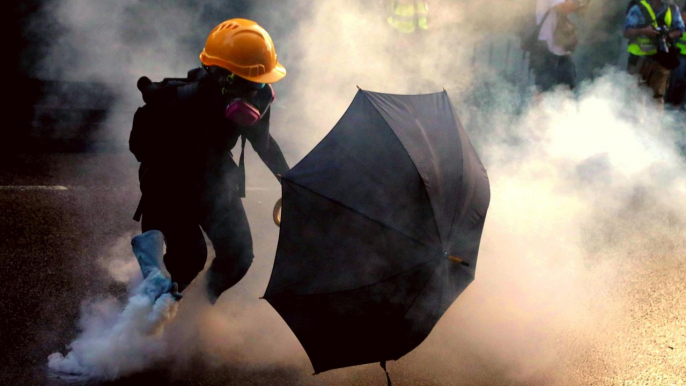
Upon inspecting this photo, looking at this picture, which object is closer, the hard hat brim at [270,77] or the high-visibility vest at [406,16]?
the hard hat brim at [270,77]

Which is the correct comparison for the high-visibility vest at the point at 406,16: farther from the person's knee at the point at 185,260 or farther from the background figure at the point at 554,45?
the person's knee at the point at 185,260

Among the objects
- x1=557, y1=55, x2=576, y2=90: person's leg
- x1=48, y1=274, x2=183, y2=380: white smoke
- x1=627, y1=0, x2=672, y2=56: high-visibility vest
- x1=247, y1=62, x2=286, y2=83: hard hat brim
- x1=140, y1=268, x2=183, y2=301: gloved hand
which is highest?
x1=627, y1=0, x2=672, y2=56: high-visibility vest

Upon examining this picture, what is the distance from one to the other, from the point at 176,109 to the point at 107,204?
263 cm

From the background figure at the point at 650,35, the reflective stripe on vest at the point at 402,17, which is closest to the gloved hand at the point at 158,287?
the reflective stripe on vest at the point at 402,17

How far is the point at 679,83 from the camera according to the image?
9.30m

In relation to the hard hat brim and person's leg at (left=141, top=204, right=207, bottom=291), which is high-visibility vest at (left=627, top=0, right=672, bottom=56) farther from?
person's leg at (left=141, top=204, right=207, bottom=291)

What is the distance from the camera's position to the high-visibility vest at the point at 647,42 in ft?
27.2

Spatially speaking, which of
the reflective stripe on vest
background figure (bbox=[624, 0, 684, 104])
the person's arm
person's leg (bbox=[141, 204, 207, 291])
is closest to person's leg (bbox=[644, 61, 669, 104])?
background figure (bbox=[624, 0, 684, 104])

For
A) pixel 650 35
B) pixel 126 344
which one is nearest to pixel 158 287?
pixel 126 344

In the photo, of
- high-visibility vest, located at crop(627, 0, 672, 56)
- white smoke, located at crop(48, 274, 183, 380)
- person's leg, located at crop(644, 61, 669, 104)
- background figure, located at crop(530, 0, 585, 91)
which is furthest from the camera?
person's leg, located at crop(644, 61, 669, 104)

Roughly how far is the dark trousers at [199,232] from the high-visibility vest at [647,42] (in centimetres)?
688

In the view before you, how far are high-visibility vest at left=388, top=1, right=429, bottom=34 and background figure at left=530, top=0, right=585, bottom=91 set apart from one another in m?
1.43

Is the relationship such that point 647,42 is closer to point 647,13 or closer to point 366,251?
point 647,13

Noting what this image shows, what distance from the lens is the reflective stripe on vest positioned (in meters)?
7.99
